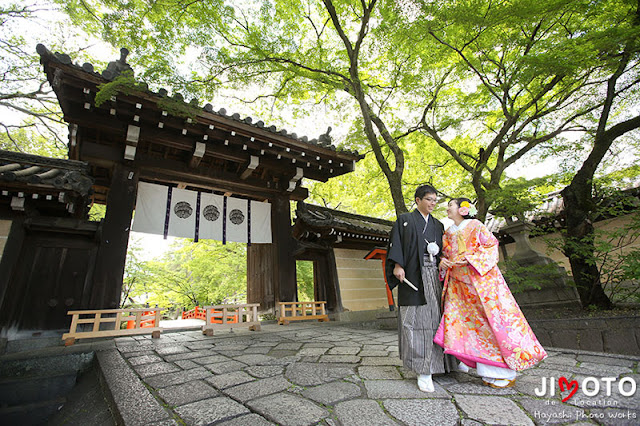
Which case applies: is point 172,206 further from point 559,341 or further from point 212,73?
point 559,341

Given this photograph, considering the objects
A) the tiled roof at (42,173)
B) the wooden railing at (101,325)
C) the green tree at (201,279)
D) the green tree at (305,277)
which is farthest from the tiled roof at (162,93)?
the green tree at (201,279)

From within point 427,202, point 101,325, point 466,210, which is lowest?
point 101,325

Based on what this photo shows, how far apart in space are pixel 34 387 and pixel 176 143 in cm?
501

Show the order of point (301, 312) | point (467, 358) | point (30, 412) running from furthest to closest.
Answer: point (301, 312), point (30, 412), point (467, 358)

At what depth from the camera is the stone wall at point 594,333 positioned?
4.58m

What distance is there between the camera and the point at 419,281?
2668mm

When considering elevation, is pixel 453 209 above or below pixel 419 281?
above

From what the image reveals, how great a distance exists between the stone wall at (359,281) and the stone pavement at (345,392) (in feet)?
17.4

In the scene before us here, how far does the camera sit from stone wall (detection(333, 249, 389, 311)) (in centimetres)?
894

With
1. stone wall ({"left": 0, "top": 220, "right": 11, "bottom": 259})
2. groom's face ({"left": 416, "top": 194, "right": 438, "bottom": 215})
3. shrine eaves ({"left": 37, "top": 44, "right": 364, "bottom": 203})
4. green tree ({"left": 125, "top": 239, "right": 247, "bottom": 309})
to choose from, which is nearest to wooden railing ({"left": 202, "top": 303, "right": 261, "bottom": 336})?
shrine eaves ({"left": 37, "top": 44, "right": 364, "bottom": 203})

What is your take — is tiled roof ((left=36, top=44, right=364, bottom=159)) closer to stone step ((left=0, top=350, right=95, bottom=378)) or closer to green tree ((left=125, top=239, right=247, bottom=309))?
stone step ((left=0, top=350, right=95, bottom=378))

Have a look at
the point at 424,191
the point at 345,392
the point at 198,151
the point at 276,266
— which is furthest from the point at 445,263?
the point at 198,151

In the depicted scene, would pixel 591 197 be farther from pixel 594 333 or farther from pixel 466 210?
pixel 466 210

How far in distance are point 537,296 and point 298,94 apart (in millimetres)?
8666
